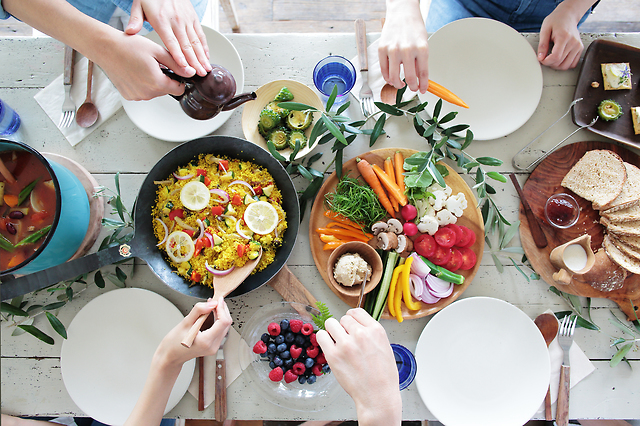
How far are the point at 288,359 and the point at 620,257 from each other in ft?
4.93

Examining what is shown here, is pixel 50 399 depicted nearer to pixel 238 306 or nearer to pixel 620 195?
pixel 238 306

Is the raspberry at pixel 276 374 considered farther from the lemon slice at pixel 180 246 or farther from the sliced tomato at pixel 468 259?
the sliced tomato at pixel 468 259

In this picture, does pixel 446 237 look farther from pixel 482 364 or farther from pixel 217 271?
pixel 217 271

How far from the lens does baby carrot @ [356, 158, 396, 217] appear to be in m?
1.60

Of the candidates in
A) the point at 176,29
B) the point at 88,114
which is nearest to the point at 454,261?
the point at 176,29

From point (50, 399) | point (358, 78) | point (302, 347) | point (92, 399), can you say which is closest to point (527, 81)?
point (358, 78)

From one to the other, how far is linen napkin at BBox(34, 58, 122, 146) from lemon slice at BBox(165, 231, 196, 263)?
0.70m

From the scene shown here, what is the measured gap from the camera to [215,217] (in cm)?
148

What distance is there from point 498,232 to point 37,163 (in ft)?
6.29

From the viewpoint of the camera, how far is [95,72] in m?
1.65

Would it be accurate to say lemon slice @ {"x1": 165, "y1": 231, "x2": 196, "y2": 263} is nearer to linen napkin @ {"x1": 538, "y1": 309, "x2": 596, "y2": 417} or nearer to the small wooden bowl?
the small wooden bowl

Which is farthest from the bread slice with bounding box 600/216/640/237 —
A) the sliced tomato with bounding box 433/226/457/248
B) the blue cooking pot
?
the blue cooking pot

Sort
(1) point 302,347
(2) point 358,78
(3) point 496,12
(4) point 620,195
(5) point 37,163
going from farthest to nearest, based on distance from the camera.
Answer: (3) point 496,12, (2) point 358,78, (4) point 620,195, (1) point 302,347, (5) point 37,163

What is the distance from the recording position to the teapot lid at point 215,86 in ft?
3.92
